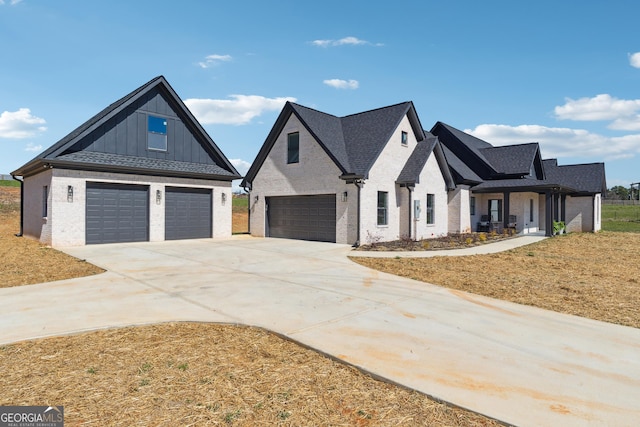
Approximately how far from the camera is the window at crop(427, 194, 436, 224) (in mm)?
20469

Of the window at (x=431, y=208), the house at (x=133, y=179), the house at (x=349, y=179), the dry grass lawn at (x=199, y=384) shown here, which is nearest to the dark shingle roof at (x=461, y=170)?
the house at (x=349, y=179)

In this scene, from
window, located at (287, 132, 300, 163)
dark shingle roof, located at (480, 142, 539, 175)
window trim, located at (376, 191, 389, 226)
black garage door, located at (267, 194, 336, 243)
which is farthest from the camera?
dark shingle roof, located at (480, 142, 539, 175)

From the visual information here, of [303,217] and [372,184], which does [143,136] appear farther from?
[372,184]

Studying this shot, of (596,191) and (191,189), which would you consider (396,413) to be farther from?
(596,191)

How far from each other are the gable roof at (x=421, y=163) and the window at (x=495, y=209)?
537cm

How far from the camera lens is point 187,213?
1880 centimetres

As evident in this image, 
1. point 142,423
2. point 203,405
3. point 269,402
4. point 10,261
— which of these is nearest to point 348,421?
point 269,402

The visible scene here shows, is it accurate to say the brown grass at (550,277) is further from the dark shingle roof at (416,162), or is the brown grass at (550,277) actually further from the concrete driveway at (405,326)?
the dark shingle roof at (416,162)

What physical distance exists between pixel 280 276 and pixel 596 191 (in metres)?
26.9

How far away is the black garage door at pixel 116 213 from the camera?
15773mm

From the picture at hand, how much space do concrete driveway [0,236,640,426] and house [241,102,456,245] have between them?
7.48 metres

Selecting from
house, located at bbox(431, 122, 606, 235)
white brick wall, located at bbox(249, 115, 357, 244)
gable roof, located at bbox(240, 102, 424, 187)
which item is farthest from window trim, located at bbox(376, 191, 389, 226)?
house, located at bbox(431, 122, 606, 235)

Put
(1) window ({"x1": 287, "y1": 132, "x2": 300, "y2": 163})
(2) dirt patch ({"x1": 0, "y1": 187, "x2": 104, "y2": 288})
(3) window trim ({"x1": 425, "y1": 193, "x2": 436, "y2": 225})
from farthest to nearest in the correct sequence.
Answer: (3) window trim ({"x1": 425, "y1": 193, "x2": 436, "y2": 225}) < (1) window ({"x1": 287, "y1": 132, "x2": 300, "y2": 163}) < (2) dirt patch ({"x1": 0, "y1": 187, "x2": 104, "y2": 288})

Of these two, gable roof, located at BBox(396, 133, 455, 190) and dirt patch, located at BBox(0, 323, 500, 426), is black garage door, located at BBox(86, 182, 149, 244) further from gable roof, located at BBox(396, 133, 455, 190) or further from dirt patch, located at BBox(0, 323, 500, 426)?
dirt patch, located at BBox(0, 323, 500, 426)
